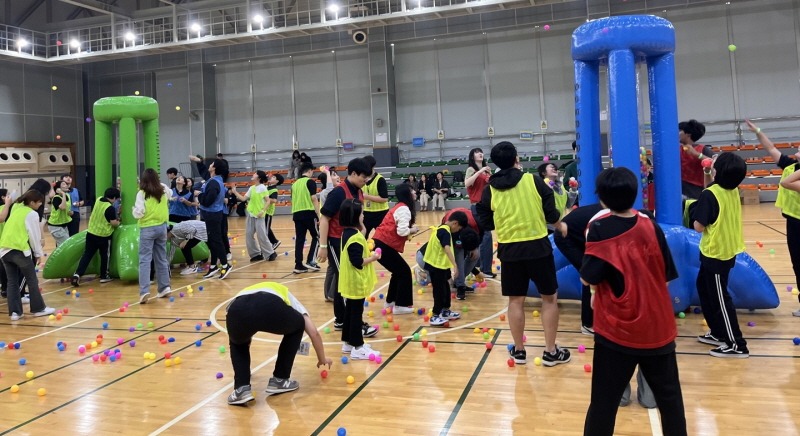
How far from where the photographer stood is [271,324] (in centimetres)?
349

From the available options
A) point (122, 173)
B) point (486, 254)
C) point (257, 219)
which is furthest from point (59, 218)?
point (486, 254)

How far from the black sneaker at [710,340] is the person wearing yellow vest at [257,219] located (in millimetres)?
6975

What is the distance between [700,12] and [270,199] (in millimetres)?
15823

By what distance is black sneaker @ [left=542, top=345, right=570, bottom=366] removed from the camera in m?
4.02

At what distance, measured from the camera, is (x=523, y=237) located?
3.92 meters

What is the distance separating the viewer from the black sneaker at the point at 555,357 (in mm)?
4016

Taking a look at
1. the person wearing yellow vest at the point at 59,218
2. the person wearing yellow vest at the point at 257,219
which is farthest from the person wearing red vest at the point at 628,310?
the person wearing yellow vest at the point at 59,218

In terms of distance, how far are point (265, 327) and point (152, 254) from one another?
424cm

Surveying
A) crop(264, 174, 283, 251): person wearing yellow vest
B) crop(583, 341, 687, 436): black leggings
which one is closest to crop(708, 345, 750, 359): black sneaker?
crop(583, 341, 687, 436): black leggings

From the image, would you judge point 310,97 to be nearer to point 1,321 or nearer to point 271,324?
point 1,321

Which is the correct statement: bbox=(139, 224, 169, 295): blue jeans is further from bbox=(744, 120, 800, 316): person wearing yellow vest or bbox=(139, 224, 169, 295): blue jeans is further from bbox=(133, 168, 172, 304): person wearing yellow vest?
bbox=(744, 120, 800, 316): person wearing yellow vest

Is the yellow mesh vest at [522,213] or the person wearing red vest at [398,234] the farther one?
the person wearing red vest at [398,234]

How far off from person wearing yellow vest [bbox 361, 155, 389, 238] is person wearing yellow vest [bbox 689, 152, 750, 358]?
353 centimetres

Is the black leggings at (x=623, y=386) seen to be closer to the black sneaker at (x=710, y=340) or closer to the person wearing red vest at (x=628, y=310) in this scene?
the person wearing red vest at (x=628, y=310)
